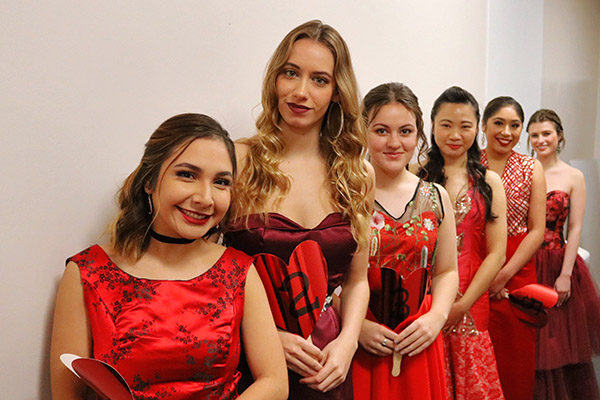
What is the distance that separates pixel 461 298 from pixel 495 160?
890mm

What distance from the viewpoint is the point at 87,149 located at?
1455 millimetres

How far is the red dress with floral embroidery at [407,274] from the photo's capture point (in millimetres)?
1829

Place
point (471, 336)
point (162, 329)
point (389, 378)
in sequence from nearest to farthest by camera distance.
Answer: point (162, 329)
point (389, 378)
point (471, 336)

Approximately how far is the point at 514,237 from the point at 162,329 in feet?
7.08

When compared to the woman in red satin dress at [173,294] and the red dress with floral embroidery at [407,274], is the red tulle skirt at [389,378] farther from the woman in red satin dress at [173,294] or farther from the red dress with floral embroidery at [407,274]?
the woman in red satin dress at [173,294]

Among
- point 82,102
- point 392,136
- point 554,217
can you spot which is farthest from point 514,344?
point 82,102

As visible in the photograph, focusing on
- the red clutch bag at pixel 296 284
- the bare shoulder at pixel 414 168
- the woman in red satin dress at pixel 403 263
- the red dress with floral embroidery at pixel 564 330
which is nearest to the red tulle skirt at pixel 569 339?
the red dress with floral embroidery at pixel 564 330

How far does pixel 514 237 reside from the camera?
2.97m

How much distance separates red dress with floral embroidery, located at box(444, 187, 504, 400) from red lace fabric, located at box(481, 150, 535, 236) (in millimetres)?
466

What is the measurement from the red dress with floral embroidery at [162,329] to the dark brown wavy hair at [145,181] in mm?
58

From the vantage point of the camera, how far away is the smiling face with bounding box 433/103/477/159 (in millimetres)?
2484

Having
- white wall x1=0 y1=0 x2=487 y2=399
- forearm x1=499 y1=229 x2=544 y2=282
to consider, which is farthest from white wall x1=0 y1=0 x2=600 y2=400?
forearm x1=499 y1=229 x2=544 y2=282

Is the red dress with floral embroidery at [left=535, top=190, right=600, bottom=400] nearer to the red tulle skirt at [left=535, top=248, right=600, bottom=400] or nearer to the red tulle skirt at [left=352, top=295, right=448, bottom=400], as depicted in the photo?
the red tulle skirt at [left=535, top=248, right=600, bottom=400]

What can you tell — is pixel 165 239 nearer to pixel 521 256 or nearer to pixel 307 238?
pixel 307 238
